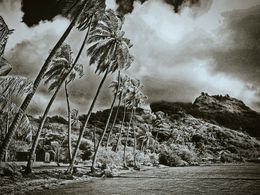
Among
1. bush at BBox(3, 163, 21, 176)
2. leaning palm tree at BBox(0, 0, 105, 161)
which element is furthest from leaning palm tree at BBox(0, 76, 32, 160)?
bush at BBox(3, 163, 21, 176)

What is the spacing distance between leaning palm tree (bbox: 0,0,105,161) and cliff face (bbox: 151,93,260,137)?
13410 centimetres

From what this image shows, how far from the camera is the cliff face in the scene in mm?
157375

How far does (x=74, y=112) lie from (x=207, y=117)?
12758 cm

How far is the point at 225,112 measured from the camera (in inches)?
6796

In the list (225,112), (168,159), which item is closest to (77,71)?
(168,159)

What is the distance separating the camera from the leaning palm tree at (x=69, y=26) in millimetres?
10852

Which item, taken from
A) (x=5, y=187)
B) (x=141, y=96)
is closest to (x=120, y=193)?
(x=5, y=187)

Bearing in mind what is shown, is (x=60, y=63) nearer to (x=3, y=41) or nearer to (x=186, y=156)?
(x=3, y=41)

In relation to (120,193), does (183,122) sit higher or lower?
higher

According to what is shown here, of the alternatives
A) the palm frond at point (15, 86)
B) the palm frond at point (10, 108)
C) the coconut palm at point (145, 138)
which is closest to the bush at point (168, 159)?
the coconut palm at point (145, 138)

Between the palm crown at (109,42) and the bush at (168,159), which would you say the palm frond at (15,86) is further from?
the bush at (168,159)

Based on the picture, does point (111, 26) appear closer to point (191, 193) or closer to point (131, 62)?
point (131, 62)

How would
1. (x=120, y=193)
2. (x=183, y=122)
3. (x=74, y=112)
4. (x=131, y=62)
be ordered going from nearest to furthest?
(x=120, y=193), (x=131, y=62), (x=74, y=112), (x=183, y=122)

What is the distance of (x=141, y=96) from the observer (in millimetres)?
46531
